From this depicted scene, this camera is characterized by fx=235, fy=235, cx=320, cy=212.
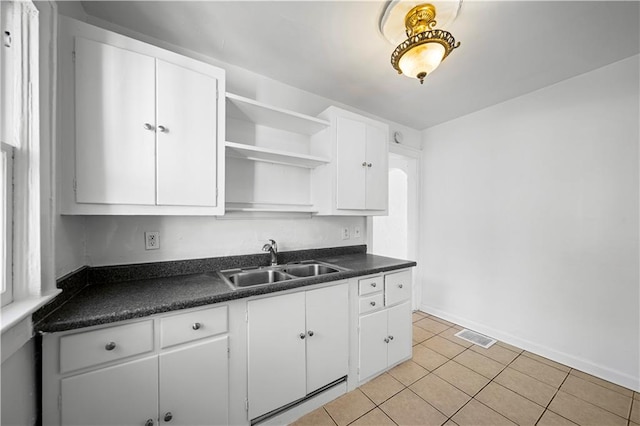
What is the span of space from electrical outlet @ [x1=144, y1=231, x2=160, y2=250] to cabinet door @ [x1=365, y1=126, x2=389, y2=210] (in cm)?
170

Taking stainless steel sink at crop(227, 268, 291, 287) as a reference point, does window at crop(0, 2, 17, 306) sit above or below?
above

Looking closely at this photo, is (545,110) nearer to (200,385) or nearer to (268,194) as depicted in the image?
(268,194)

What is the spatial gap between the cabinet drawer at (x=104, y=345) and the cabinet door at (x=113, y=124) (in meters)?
0.63

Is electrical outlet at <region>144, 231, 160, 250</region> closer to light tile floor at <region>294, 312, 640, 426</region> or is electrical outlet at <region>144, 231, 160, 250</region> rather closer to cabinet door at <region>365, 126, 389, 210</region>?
light tile floor at <region>294, 312, 640, 426</region>

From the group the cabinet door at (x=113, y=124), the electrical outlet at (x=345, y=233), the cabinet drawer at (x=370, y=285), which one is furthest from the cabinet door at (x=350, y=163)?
the cabinet door at (x=113, y=124)

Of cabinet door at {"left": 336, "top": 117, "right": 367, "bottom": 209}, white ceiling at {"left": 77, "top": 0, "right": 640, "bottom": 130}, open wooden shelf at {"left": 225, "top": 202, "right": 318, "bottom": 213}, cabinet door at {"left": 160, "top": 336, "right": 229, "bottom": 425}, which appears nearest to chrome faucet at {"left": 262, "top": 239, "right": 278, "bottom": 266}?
open wooden shelf at {"left": 225, "top": 202, "right": 318, "bottom": 213}

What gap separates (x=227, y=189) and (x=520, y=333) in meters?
3.12

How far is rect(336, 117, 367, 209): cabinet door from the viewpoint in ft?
6.79

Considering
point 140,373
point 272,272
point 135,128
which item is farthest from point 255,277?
point 135,128

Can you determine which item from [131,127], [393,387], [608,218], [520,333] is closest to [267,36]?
[131,127]

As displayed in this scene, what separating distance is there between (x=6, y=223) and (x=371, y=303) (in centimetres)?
195

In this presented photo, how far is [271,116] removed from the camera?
1846mm

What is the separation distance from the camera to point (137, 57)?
1.26 metres

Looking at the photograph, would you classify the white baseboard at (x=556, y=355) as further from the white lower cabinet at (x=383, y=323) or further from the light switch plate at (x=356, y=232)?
Result: the light switch plate at (x=356, y=232)
